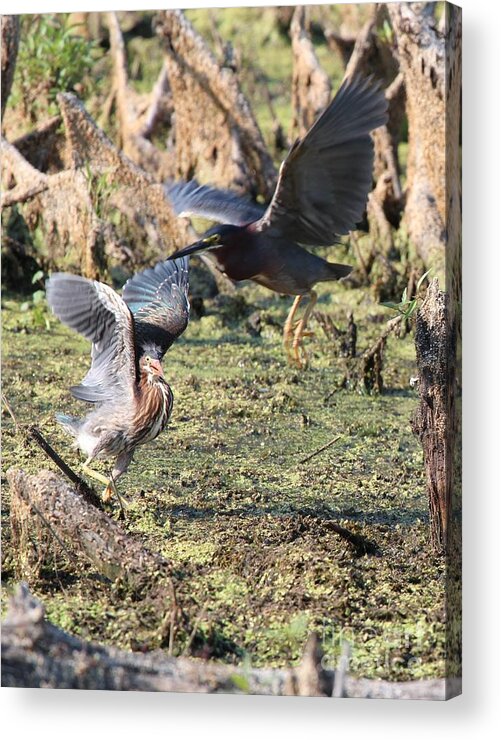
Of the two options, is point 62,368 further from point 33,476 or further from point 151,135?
point 151,135

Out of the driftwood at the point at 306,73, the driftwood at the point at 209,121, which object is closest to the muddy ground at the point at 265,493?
the driftwood at the point at 209,121

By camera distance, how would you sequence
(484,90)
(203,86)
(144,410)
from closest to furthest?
(484,90) < (144,410) < (203,86)

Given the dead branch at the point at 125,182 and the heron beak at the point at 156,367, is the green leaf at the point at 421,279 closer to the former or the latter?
the heron beak at the point at 156,367

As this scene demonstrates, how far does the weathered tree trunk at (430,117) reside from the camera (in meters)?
4.41

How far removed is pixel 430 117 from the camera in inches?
189

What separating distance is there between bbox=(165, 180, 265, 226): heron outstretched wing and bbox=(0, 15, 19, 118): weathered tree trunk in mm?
773

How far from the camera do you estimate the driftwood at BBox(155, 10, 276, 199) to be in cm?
541

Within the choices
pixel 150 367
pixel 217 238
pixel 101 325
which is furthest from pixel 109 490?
pixel 217 238

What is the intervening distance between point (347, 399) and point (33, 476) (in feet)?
3.66

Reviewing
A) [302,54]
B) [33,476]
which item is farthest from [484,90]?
[33,476]

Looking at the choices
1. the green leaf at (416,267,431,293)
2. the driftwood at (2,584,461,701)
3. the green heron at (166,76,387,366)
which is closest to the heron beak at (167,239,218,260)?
the green heron at (166,76,387,366)

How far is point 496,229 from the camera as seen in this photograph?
4.41 metres

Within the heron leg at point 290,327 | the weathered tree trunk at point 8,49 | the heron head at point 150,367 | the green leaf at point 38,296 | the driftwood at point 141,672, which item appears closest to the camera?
the driftwood at point 141,672

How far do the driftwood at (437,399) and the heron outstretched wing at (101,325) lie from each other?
0.95m
